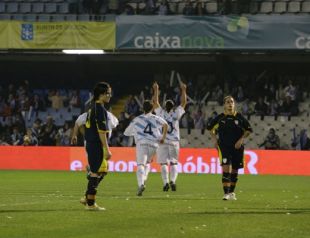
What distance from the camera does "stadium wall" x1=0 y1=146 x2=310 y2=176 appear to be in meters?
33.1

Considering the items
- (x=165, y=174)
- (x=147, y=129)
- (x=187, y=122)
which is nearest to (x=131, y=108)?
(x=187, y=122)

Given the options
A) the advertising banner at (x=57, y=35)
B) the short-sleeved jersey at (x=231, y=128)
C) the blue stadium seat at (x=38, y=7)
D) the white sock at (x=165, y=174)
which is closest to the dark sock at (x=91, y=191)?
the short-sleeved jersey at (x=231, y=128)

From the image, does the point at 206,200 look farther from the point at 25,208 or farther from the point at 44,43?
the point at 44,43

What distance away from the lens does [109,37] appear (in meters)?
38.5

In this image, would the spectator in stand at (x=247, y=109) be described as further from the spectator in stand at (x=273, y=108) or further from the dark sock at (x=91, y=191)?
the dark sock at (x=91, y=191)

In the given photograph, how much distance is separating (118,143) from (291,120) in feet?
24.5

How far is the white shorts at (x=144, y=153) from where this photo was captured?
64.5 feet

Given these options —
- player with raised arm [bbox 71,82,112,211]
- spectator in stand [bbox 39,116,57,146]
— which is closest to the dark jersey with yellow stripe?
player with raised arm [bbox 71,82,112,211]

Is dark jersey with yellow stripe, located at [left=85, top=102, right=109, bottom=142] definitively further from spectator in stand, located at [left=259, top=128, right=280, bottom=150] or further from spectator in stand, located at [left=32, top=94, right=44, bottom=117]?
spectator in stand, located at [left=32, top=94, right=44, bottom=117]

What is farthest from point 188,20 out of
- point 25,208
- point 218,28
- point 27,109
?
point 25,208

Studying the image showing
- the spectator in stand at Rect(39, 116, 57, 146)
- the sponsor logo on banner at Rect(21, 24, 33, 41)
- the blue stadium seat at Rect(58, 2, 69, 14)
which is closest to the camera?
the spectator in stand at Rect(39, 116, 57, 146)

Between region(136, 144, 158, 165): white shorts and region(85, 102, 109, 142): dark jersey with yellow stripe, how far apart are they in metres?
5.37

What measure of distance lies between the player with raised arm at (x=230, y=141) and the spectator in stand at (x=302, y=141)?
18.3 meters

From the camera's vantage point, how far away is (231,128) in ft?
57.6
